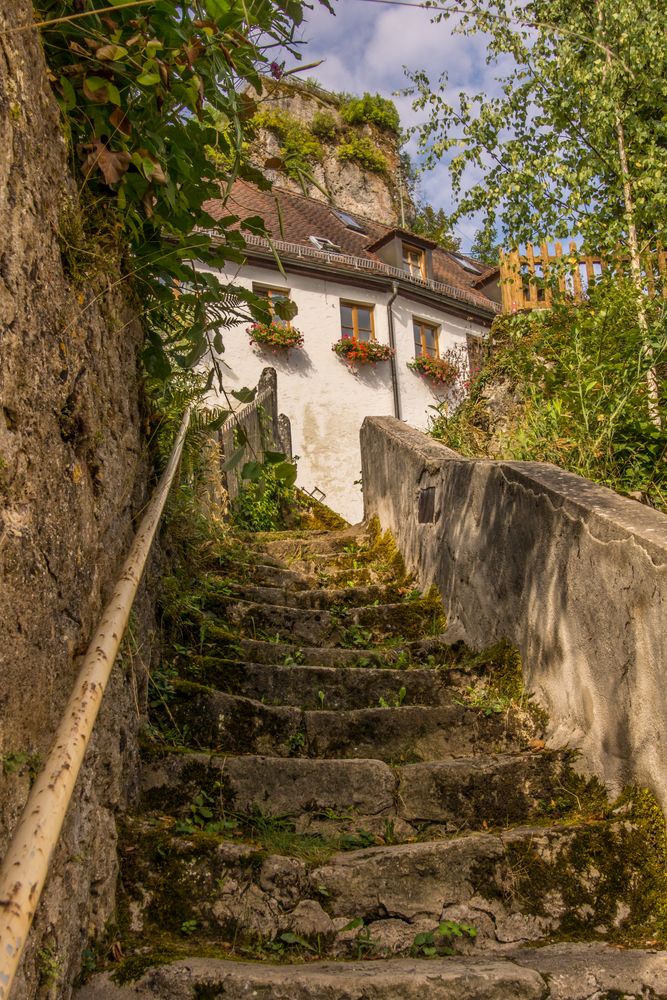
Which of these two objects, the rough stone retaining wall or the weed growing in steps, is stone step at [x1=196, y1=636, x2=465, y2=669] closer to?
the rough stone retaining wall

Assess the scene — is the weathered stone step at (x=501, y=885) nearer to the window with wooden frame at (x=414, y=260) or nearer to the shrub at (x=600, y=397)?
the shrub at (x=600, y=397)

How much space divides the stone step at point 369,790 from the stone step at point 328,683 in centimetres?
61

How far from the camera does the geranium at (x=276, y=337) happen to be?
1488cm

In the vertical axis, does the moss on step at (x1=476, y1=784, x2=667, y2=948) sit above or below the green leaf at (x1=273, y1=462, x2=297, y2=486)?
below

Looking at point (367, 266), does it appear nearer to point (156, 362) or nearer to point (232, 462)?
point (156, 362)

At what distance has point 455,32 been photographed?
7.70 m

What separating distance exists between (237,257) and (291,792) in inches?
68.1

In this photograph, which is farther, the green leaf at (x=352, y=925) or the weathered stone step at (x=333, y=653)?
the weathered stone step at (x=333, y=653)

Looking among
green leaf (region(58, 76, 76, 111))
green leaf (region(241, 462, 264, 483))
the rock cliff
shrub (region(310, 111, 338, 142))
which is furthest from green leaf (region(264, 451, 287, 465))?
shrub (region(310, 111, 338, 142))

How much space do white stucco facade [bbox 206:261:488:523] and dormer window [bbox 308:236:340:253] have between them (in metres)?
1.21

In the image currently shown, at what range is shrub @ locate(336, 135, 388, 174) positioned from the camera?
86.3 feet

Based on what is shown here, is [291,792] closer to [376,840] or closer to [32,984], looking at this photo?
[376,840]

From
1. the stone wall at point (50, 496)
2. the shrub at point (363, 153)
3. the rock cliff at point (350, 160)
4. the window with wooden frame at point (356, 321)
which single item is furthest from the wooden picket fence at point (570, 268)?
the shrub at point (363, 153)

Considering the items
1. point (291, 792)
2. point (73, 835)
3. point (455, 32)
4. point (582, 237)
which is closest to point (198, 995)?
point (73, 835)
